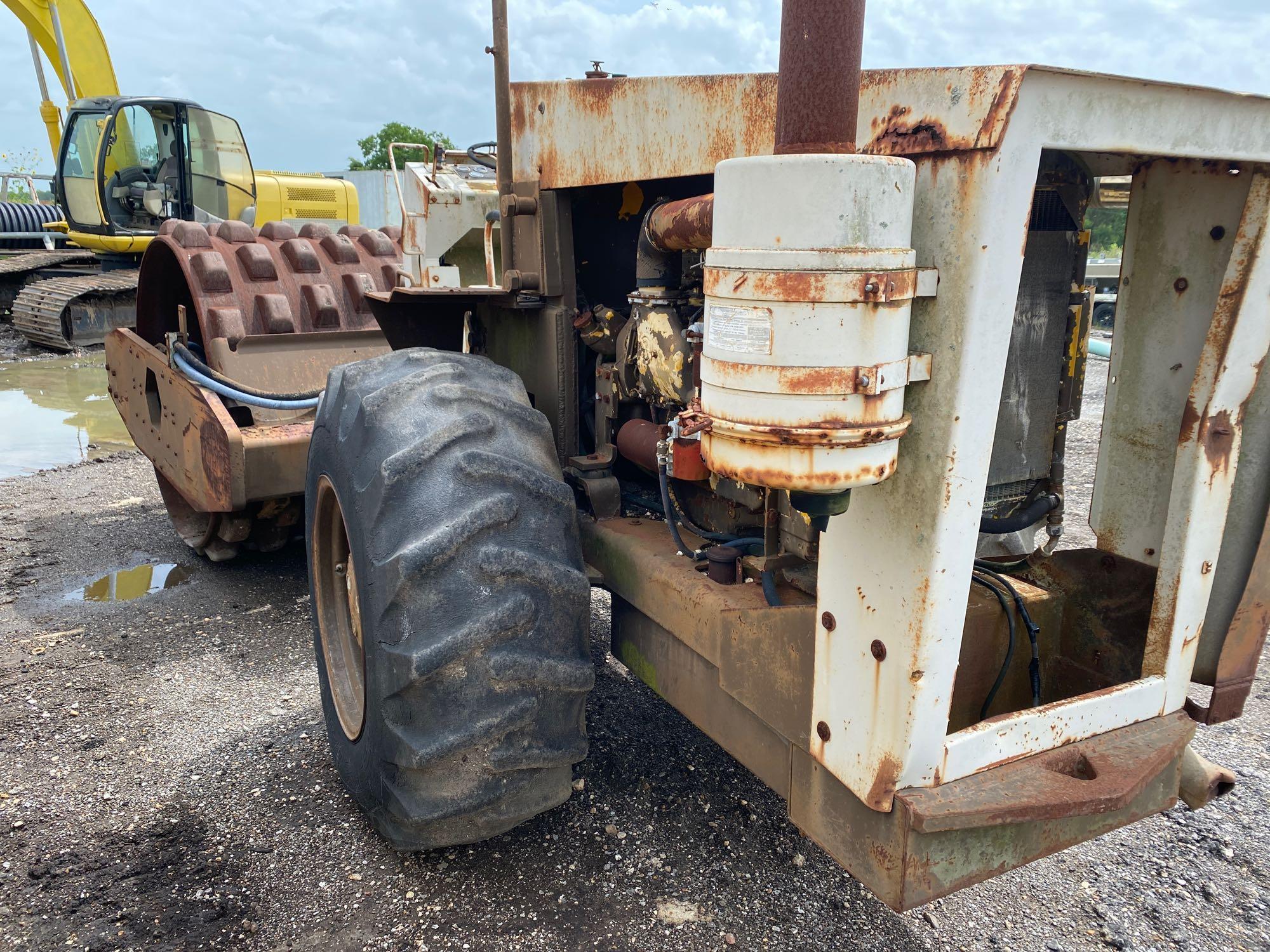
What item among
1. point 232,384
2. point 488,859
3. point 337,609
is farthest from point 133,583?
point 488,859

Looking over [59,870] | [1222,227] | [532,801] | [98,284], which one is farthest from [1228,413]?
[98,284]

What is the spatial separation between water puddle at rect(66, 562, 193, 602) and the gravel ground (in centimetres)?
84

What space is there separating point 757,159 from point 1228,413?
1.07 metres

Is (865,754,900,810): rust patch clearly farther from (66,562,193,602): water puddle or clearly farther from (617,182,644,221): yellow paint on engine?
(66,562,193,602): water puddle

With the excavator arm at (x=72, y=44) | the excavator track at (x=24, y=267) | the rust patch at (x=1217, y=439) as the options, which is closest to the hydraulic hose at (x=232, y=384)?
the rust patch at (x=1217, y=439)

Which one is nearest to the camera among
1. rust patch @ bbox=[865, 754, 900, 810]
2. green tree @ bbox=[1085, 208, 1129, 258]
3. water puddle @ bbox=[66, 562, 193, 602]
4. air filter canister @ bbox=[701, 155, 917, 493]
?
air filter canister @ bbox=[701, 155, 917, 493]

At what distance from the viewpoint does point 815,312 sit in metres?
1.30

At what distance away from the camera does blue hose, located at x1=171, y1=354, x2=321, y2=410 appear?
3539 mm

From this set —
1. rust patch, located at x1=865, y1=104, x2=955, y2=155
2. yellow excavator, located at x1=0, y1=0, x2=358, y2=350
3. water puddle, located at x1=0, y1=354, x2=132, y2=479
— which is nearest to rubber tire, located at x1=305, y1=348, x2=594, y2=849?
rust patch, located at x1=865, y1=104, x2=955, y2=155

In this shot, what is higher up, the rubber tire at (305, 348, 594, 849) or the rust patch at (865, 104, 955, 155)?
the rust patch at (865, 104, 955, 155)

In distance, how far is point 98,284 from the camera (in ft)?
37.5

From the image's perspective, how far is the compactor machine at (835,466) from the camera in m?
1.33

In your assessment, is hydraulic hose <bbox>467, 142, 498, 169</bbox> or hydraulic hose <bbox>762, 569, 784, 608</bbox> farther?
hydraulic hose <bbox>467, 142, 498, 169</bbox>


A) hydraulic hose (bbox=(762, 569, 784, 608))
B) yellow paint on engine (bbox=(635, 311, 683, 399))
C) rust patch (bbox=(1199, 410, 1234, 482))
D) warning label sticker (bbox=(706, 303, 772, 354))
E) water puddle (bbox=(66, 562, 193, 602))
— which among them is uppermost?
warning label sticker (bbox=(706, 303, 772, 354))
